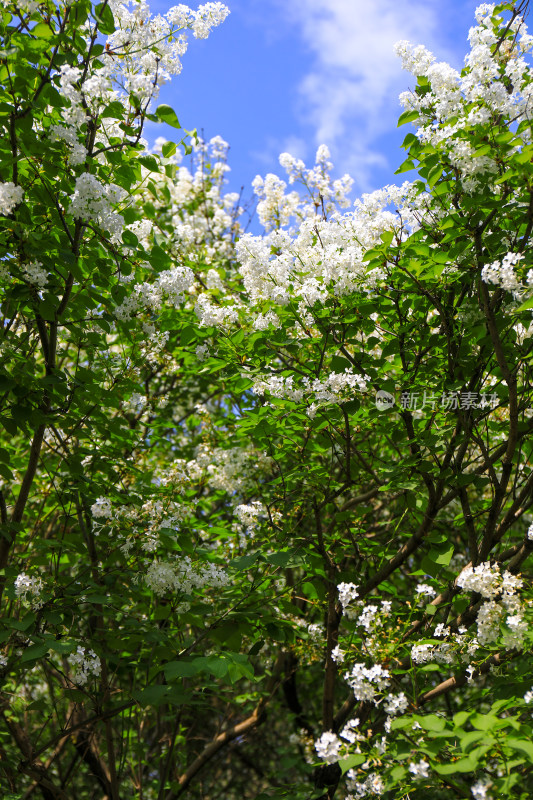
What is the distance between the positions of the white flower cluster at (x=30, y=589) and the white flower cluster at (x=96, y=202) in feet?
5.60

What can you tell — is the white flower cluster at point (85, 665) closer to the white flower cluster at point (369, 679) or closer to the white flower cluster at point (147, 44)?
the white flower cluster at point (369, 679)

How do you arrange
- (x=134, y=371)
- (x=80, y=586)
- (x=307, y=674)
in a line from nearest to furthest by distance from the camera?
1. (x=80, y=586)
2. (x=134, y=371)
3. (x=307, y=674)

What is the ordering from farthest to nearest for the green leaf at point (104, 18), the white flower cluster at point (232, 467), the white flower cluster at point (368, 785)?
the white flower cluster at point (232, 467)
the green leaf at point (104, 18)
the white flower cluster at point (368, 785)

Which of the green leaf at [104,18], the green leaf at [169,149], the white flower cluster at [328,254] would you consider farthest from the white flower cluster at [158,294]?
the green leaf at [104,18]

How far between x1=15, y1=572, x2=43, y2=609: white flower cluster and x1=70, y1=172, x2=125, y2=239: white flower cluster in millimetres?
1707

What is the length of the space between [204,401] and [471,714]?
17.3ft

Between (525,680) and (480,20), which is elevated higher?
(480,20)

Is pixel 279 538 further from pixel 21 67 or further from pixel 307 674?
pixel 307 674

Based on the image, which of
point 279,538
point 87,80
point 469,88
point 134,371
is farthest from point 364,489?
point 87,80

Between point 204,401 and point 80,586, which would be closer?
point 80,586

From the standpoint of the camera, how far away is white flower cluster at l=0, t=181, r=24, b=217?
2.91 metres

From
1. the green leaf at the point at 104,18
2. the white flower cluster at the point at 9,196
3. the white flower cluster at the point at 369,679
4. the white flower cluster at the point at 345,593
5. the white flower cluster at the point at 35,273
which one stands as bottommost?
the white flower cluster at the point at 369,679

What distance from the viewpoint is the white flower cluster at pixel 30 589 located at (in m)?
3.26

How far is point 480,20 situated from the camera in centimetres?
320
